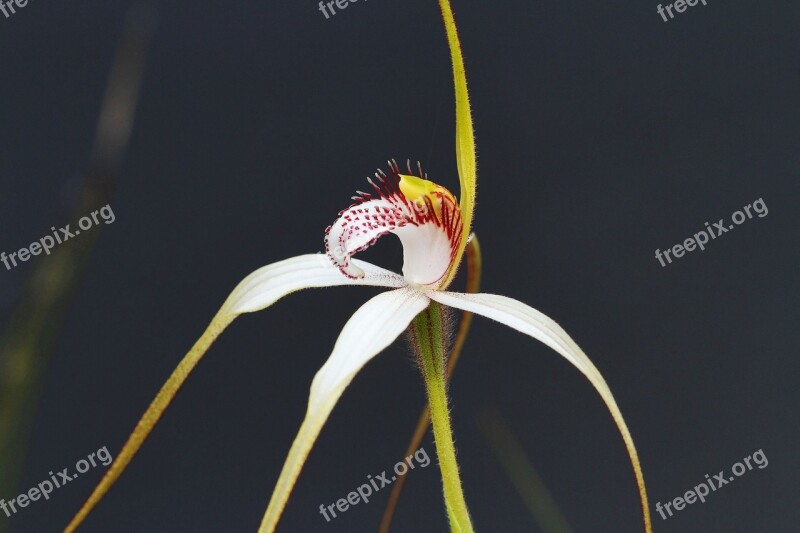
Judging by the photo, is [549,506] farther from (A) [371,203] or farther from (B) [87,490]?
(B) [87,490]

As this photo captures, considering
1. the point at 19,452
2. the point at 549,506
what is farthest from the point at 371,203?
the point at 549,506

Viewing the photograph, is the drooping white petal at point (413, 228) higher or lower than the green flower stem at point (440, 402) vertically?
higher

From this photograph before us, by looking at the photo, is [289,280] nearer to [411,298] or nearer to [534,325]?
[411,298]

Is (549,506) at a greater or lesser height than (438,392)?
lesser

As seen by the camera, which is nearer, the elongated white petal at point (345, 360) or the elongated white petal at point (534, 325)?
the elongated white petal at point (345, 360)

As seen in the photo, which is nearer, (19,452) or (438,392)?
(438,392)

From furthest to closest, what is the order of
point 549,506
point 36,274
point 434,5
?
1. point 434,5
2. point 549,506
3. point 36,274

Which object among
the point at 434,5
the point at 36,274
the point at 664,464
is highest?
the point at 434,5

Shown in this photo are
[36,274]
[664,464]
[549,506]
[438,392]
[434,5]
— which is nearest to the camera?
[438,392]
